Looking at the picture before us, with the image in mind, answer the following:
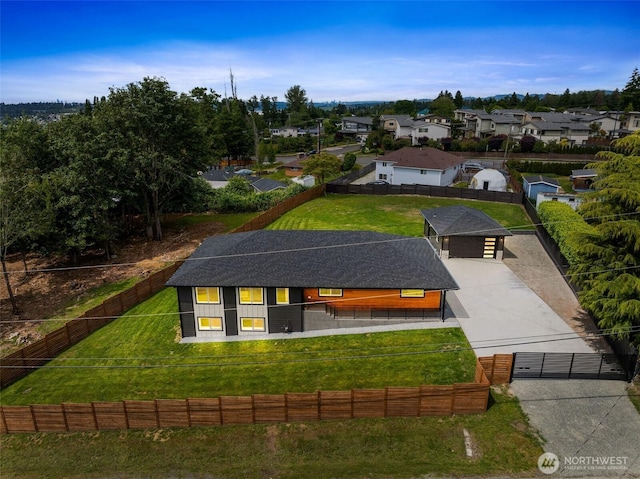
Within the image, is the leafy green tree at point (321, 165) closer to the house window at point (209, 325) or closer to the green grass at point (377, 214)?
the green grass at point (377, 214)

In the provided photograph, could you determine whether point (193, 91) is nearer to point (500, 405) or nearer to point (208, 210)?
point (208, 210)

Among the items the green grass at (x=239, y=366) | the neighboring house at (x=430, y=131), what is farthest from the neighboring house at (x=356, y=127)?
the green grass at (x=239, y=366)

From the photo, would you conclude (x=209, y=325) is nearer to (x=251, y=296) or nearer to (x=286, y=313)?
(x=251, y=296)

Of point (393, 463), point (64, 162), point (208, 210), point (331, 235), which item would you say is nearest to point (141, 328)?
point (331, 235)

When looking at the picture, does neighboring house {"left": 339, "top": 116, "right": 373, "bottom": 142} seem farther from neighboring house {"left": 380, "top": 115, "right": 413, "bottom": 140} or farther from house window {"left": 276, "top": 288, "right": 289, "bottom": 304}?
house window {"left": 276, "top": 288, "right": 289, "bottom": 304}

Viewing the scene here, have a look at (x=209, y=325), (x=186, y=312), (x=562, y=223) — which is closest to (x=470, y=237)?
(x=562, y=223)

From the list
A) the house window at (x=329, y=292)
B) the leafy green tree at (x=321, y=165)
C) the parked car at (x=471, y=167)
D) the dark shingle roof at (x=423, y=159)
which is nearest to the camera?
the house window at (x=329, y=292)
